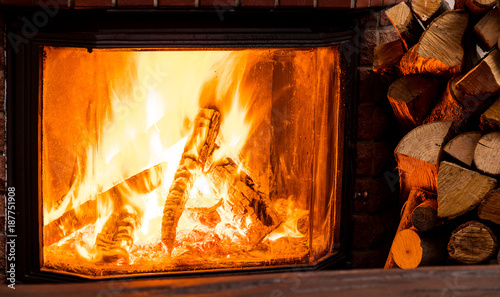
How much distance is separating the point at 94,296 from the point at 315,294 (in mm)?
270

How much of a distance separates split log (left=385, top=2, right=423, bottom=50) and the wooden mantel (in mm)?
945

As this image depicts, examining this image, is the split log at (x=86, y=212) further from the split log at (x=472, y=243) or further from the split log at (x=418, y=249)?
the split log at (x=472, y=243)

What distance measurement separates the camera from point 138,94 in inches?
62.3

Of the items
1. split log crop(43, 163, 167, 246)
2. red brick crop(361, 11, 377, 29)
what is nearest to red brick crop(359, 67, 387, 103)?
red brick crop(361, 11, 377, 29)

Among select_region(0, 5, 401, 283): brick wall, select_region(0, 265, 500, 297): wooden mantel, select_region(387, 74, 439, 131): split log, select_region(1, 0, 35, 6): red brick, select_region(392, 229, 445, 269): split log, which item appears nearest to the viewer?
select_region(0, 265, 500, 297): wooden mantel

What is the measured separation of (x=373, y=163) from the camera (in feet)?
5.80

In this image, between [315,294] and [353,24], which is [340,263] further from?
[315,294]

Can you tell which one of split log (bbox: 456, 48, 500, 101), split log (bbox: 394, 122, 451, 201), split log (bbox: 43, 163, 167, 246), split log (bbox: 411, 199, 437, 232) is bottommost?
split log (bbox: 411, 199, 437, 232)

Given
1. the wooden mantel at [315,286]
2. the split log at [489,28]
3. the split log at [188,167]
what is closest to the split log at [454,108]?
the split log at [489,28]

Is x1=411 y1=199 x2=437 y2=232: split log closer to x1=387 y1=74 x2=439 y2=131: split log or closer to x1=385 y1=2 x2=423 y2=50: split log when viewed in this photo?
x1=387 y1=74 x2=439 y2=131: split log

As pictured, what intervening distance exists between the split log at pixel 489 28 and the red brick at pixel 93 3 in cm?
92

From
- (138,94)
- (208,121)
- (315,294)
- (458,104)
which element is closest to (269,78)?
(208,121)

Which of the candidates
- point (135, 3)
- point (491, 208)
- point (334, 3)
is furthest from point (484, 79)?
point (135, 3)

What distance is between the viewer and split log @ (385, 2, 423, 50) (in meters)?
1.58
